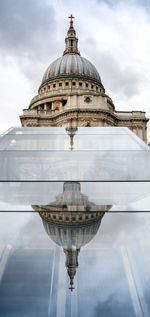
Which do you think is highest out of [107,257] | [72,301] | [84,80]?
[84,80]

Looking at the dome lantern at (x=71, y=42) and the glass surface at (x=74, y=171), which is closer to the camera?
the glass surface at (x=74, y=171)

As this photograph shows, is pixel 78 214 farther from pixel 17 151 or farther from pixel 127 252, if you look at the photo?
pixel 17 151

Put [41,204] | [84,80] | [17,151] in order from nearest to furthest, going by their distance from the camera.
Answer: [41,204]
[17,151]
[84,80]

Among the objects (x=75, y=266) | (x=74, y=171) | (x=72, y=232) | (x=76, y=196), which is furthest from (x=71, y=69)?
(x=75, y=266)

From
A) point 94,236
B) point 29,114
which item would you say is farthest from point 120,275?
point 29,114

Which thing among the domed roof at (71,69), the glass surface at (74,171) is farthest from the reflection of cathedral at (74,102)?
the glass surface at (74,171)

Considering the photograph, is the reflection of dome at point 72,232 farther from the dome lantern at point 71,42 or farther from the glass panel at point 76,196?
the dome lantern at point 71,42
